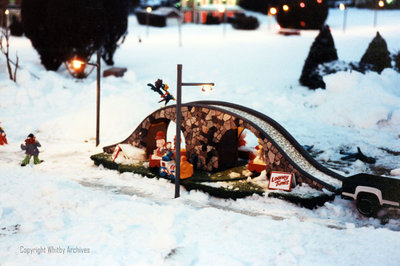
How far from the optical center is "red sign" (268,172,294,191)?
12266mm

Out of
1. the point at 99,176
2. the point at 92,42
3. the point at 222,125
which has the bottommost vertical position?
the point at 99,176

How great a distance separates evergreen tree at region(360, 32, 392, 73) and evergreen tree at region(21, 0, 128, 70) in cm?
1255

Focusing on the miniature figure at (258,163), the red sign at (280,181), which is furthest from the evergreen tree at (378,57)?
the red sign at (280,181)

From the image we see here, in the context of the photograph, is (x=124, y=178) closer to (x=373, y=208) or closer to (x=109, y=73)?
(x=373, y=208)

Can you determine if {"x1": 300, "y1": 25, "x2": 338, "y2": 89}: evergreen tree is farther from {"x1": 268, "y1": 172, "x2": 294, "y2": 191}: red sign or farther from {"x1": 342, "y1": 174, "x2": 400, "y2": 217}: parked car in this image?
{"x1": 342, "y1": 174, "x2": 400, "y2": 217}: parked car

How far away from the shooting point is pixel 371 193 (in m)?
11.1

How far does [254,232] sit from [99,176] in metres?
5.65

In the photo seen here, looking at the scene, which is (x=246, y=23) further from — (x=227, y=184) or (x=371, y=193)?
(x=371, y=193)

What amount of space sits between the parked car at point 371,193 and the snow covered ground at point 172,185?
0.30 metres

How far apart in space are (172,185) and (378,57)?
13.4 metres

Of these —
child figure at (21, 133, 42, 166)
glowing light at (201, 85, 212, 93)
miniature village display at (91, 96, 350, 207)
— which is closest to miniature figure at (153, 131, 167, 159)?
miniature village display at (91, 96, 350, 207)

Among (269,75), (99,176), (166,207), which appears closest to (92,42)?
(269,75)

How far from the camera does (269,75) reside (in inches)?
987

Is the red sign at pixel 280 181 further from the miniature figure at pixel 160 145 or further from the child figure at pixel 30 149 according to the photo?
the child figure at pixel 30 149
